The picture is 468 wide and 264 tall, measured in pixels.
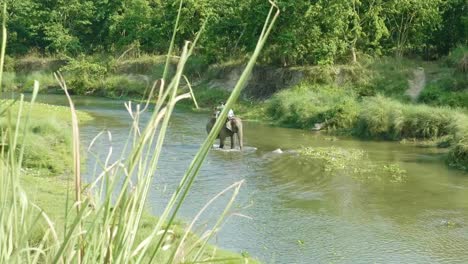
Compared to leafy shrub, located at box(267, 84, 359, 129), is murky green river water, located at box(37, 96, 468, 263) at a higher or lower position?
lower

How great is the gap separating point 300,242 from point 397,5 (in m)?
19.0

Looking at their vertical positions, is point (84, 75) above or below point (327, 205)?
above

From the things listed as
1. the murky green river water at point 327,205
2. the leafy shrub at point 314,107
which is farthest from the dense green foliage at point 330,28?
the murky green river water at point 327,205

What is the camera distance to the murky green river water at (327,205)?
8367 mm

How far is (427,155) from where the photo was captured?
15.7m

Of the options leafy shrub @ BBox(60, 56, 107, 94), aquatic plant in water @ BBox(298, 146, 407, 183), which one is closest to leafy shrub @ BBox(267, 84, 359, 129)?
aquatic plant in water @ BBox(298, 146, 407, 183)

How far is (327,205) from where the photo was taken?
34.9 feet

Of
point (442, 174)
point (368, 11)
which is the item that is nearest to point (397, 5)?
point (368, 11)

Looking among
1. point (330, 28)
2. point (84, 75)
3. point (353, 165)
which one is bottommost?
point (353, 165)

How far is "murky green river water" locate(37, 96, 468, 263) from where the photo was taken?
8.37 meters

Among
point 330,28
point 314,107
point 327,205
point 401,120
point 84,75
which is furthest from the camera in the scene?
point 84,75

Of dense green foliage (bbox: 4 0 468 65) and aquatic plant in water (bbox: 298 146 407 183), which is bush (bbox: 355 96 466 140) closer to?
aquatic plant in water (bbox: 298 146 407 183)

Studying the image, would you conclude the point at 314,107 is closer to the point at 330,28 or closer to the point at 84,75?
the point at 330,28

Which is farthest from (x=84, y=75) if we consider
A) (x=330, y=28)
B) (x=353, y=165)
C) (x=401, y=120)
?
(x=353, y=165)
